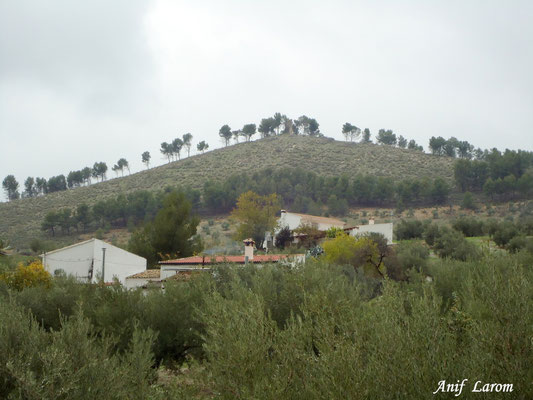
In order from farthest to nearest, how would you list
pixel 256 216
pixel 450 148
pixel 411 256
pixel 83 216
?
pixel 450 148, pixel 83 216, pixel 256 216, pixel 411 256

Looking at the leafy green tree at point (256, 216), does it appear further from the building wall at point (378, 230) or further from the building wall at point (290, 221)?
the building wall at point (378, 230)

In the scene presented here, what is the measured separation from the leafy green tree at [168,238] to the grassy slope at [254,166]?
34.8 meters

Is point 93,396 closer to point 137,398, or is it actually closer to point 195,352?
point 137,398

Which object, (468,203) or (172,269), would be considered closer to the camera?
(172,269)

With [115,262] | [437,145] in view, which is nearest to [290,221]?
[115,262]

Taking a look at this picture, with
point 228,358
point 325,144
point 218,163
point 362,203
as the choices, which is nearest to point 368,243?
point 228,358

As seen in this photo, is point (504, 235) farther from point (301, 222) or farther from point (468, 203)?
point (468, 203)

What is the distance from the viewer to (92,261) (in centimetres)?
3150

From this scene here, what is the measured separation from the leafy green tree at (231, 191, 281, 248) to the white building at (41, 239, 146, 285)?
20382 millimetres

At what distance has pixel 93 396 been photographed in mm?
6473

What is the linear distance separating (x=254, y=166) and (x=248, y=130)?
23.3 m

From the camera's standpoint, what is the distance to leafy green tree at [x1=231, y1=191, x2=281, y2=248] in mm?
52250

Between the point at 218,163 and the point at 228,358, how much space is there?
86.7 meters

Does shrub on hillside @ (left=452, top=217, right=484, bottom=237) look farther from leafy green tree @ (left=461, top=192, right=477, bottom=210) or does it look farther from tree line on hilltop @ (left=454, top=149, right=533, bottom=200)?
tree line on hilltop @ (left=454, top=149, right=533, bottom=200)
